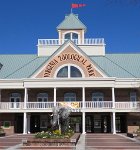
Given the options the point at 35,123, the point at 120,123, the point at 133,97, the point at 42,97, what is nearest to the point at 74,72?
the point at 42,97

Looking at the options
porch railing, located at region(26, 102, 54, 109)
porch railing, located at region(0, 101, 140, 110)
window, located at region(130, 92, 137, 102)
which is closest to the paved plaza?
porch railing, located at region(0, 101, 140, 110)

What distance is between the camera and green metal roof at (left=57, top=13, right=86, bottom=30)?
169 ft

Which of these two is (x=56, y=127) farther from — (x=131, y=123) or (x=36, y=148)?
(x=131, y=123)

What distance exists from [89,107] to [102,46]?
984cm

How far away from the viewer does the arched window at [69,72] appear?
44028 mm

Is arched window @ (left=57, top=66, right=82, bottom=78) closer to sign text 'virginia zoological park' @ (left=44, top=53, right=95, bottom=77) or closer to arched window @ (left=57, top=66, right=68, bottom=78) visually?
arched window @ (left=57, top=66, right=68, bottom=78)

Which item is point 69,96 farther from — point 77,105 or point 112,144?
point 112,144

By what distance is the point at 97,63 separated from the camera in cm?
4803

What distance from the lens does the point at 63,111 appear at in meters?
26.9

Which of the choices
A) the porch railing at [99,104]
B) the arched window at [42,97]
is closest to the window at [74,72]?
the porch railing at [99,104]

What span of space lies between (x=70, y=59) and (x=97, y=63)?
510 cm

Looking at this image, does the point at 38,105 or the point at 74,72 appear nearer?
the point at 38,105

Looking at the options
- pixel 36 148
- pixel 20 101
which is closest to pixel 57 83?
pixel 20 101

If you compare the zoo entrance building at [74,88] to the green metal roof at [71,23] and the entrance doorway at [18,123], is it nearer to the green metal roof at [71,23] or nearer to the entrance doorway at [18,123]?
the entrance doorway at [18,123]
